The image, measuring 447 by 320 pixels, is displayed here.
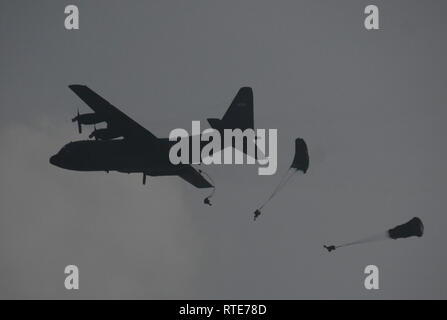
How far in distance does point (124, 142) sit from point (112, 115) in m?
1.93

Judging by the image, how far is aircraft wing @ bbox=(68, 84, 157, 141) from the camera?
46.4 meters

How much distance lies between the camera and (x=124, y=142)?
155ft

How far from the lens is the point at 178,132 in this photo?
4741 centimetres

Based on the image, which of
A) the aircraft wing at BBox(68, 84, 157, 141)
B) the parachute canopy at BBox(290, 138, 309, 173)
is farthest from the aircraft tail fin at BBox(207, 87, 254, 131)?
the aircraft wing at BBox(68, 84, 157, 141)

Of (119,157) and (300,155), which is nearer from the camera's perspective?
(300,155)

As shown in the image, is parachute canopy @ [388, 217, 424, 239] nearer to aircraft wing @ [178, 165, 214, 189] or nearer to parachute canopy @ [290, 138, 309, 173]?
parachute canopy @ [290, 138, 309, 173]

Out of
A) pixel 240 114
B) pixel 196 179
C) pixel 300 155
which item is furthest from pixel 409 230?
pixel 196 179

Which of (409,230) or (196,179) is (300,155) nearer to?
(409,230)

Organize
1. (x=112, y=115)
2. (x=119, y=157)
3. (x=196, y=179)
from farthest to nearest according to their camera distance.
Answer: (x=196, y=179), (x=112, y=115), (x=119, y=157)

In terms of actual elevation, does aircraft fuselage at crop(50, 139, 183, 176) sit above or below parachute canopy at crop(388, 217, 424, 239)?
above
